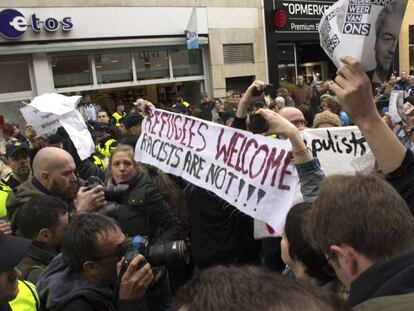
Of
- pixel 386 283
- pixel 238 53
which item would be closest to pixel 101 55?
pixel 238 53

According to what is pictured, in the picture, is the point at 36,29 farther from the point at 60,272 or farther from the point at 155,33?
the point at 60,272

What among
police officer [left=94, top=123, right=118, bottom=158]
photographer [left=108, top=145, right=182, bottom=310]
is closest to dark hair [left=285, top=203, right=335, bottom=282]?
photographer [left=108, top=145, right=182, bottom=310]

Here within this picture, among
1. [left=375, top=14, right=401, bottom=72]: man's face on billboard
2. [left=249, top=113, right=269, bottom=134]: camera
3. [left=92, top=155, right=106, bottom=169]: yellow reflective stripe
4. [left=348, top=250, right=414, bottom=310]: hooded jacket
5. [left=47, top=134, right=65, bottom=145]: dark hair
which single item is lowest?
[left=92, top=155, right=106, bottom=169]: yellow reflective stripe

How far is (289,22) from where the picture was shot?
63.7ft

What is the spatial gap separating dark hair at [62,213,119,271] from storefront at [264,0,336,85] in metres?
17.3

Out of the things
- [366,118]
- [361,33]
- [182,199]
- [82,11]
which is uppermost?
[82,11]

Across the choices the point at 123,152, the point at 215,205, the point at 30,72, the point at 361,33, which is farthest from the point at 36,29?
the point at 361,33

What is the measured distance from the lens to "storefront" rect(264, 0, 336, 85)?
18.7 m

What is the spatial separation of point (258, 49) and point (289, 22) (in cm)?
235

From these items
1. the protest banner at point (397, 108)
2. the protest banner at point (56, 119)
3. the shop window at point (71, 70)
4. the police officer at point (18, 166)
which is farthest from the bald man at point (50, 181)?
the shop window at point (71, 70)

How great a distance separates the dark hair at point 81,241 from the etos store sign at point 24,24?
1192 centimetres

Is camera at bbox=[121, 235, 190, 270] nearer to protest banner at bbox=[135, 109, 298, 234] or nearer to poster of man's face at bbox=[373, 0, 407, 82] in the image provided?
protest banner at bbox=[135, 109, 298, 234]

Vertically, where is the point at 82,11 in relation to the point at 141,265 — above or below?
above

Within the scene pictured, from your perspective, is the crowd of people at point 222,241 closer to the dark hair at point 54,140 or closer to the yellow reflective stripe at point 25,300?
the yellow reflective stripe at point 25,300
